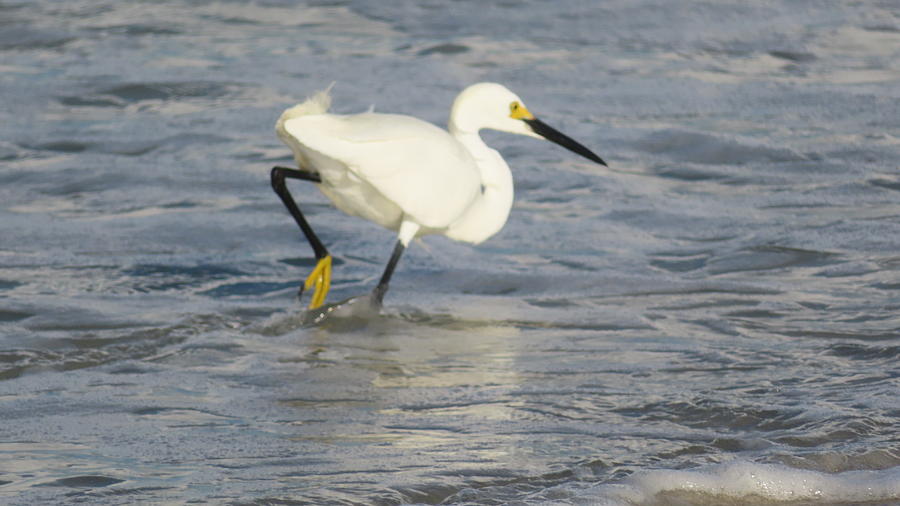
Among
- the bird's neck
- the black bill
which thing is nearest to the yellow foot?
the bird's neck

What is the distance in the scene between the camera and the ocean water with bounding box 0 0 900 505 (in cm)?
419

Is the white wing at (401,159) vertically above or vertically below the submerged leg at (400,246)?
above

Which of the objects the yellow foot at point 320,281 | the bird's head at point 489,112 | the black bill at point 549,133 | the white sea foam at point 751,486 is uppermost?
the bird's head at point 489,112

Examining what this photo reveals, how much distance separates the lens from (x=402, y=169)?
621 centimetres

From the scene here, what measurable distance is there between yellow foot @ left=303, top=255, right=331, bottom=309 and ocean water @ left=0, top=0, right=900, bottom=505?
14 cm

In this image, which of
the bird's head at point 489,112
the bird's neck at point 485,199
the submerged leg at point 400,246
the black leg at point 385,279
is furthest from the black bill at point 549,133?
the black leg at point 385,279

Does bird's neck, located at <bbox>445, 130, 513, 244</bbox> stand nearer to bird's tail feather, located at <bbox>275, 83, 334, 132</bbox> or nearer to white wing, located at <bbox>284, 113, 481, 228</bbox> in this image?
white wing, located at <bbox>284, 113, 481, 228</bbox>

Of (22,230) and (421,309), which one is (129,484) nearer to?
(421,309)

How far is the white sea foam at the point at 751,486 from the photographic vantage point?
3983 millimetres

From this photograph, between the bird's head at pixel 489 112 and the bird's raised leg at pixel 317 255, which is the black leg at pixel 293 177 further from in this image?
the bird's head at pixel 489 112

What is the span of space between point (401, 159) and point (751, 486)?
263 cm

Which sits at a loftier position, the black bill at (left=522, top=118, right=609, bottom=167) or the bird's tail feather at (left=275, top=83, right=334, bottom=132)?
the bird's tail feather at (left=275, top=83, right=334, bottom=132)

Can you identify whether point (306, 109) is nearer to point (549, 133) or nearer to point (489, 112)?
point (489, 112)

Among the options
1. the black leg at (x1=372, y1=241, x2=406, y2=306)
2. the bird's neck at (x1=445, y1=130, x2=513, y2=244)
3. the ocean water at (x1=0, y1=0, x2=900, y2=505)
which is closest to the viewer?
the ocean water at (x1=0, y1=0, x2=900, y2=505)
